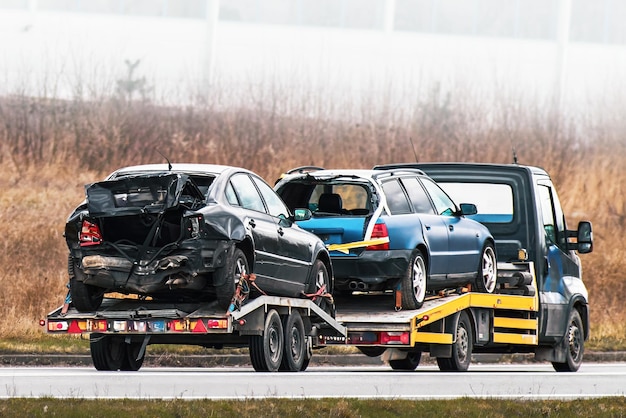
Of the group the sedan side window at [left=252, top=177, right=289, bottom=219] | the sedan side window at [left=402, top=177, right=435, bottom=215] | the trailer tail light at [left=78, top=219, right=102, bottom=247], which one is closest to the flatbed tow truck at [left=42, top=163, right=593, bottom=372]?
the trailer tail light at [left=78, top=219, right=102, bottom=247]

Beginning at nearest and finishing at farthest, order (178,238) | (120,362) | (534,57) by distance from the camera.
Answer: (178,238)
(120,362)
(534,57)

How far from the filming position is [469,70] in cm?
3938

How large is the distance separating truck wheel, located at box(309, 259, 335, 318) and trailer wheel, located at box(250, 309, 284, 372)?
762 mm

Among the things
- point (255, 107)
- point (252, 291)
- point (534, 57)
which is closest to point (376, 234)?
point (252, 291)

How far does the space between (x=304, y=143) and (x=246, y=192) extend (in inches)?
856

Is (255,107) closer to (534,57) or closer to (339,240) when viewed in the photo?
(534,57)

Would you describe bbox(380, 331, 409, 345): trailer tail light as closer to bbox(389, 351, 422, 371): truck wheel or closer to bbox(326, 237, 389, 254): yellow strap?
bbox(326, 237, 389, 254): yellow strap

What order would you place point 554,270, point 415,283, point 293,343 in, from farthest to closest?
point 554,270
point 415,283
point 293,343

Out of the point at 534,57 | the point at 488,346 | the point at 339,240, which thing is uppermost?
the point at 534,57

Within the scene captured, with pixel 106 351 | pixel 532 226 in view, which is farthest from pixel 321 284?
pixel 532 226

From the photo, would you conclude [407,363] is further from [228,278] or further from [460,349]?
[228,278]

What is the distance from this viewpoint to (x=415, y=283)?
57.7 feet

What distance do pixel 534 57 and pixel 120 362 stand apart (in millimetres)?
25045

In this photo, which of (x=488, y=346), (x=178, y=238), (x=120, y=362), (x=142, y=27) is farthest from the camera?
(x=142, y=27)
